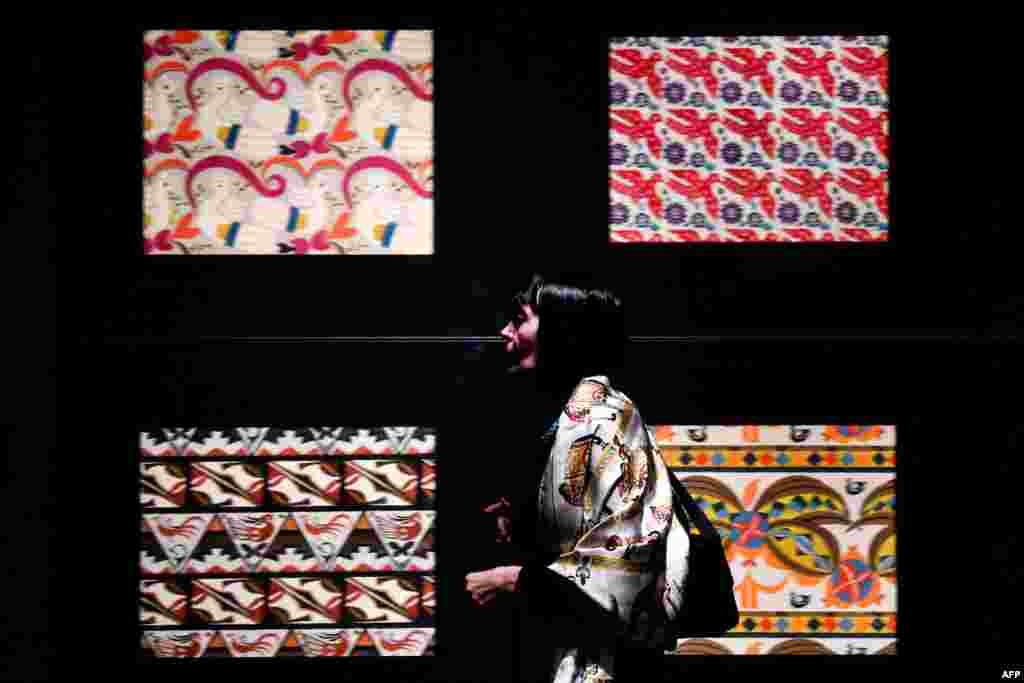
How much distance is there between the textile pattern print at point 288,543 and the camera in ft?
10.4

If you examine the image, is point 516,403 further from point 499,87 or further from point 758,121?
point 758,121

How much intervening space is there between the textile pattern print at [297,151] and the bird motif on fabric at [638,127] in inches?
27.7

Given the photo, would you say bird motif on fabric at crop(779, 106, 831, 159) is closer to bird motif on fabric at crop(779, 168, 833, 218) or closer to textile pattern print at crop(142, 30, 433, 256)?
bird motif on fabric at crop(779, 168, 833, 218)

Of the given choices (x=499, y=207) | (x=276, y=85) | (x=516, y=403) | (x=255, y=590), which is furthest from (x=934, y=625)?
(x=276, y=85)

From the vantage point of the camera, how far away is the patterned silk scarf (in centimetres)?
211

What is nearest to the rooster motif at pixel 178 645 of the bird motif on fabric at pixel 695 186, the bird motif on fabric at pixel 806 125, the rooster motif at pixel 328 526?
the rooster motif at pixel 328 526

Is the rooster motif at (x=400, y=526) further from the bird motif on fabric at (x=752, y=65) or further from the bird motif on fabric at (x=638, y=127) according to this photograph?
the bird motif on fabric at (x=752, y=65)

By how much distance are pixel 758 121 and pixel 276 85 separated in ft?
5.92

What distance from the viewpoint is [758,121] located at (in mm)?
3209

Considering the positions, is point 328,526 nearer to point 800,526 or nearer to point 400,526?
Answer: point 400,526

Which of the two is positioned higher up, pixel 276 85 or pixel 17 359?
pixel 276 85

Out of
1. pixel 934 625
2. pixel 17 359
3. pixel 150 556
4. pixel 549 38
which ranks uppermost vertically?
pixel 549 38

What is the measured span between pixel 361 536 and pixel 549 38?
199 cm

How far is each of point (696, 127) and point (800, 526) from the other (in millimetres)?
1535
